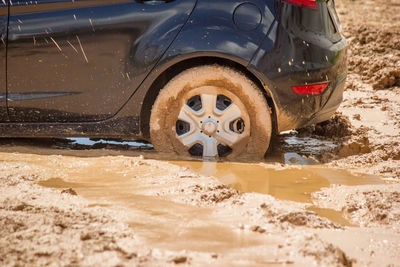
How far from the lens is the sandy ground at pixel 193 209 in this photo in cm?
204

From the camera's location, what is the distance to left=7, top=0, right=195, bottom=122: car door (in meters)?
3.44

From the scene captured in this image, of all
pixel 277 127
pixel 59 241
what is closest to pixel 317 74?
pixel 277 127

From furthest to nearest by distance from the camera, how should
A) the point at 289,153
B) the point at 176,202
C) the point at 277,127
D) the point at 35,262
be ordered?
the point at 289,153 → the point at 277,127 → the point at 176,202 → the point at 35,262

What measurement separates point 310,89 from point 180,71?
0.96 metres

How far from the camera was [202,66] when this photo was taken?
3.54 m

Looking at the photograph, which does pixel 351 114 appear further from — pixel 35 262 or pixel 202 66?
pixel 35 262

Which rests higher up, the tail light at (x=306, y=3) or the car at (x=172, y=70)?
the tail light at (x=306, y=3)

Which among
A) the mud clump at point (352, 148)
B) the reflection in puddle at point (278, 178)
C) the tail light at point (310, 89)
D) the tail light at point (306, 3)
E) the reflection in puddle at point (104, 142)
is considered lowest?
the reflection in puddle at point (278, 178)

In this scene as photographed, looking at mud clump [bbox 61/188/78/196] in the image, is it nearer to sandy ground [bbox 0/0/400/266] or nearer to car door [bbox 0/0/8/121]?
sandy ground [bbox 0/0/400/266]

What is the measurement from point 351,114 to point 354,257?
10.6 ft

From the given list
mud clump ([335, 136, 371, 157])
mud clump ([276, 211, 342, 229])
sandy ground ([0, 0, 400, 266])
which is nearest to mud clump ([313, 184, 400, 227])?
sandy ground ([0, 0, 400, 266])

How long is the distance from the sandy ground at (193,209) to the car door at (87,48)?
48 centimetres

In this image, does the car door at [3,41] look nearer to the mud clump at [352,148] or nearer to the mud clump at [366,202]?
the mud clump at [366,202]

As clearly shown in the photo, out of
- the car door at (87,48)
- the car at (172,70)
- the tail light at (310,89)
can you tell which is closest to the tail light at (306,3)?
the car at (172,70)
